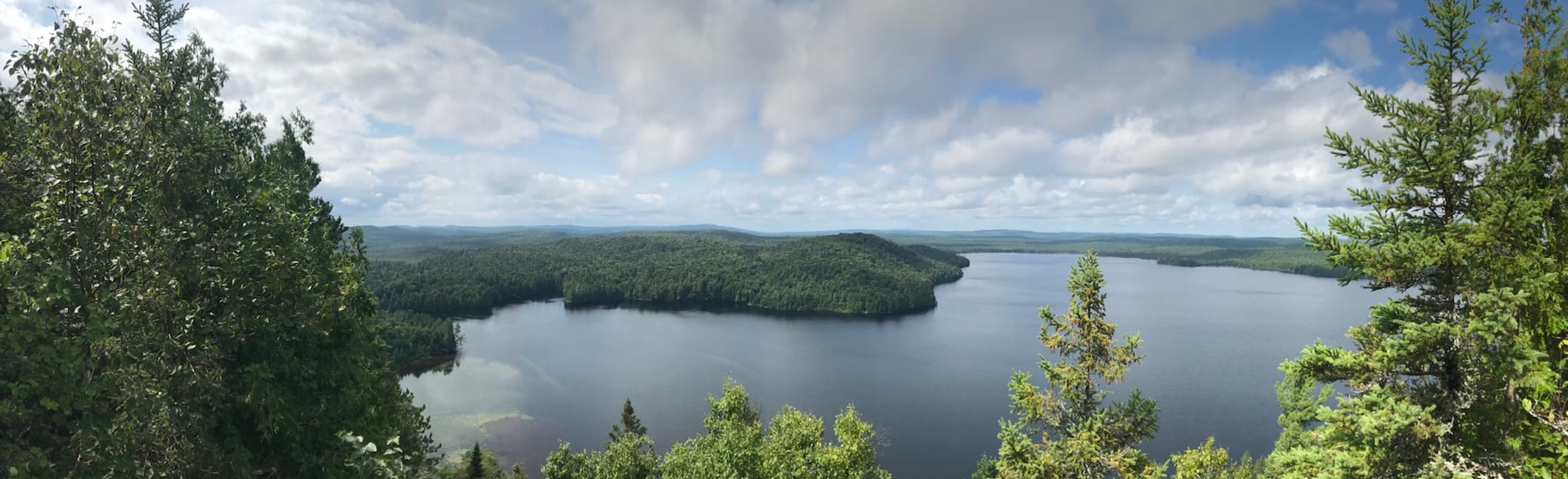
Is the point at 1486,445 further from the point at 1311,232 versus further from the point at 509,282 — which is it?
the point at 509,282

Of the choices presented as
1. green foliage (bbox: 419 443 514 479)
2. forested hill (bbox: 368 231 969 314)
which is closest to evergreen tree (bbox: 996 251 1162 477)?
green foliage (bbox: 419 443 514 479)

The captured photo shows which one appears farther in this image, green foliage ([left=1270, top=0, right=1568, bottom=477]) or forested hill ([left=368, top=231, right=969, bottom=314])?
forested hill ([left=368, top=231, right=969, bottom=314])

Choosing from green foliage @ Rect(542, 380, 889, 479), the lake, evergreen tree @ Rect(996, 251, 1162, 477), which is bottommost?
the lake

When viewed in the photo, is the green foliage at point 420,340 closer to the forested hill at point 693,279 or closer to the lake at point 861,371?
the lake at point 861,371

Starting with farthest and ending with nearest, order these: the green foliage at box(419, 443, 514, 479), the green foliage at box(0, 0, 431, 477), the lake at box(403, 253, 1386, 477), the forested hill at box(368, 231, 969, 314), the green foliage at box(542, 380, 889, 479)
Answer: the forested hill at box(368, 231, 969, 314) < the lake at box(403, 253, 1386, 477) < the green foliage at box(419, 443, 514, 479) < the green foliage at box(542, 380, 889, 479) < the green foliage at box(0, 0, 431, 477)

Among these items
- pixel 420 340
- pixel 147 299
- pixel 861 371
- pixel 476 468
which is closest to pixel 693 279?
pixel 420 340

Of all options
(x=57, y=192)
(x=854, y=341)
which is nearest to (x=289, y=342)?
(x=57, y=192)

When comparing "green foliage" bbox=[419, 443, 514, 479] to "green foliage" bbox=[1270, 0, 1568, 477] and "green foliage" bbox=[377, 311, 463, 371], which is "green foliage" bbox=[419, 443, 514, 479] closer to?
"green foliage" bbox=[1270, 0, 1568, 477]
